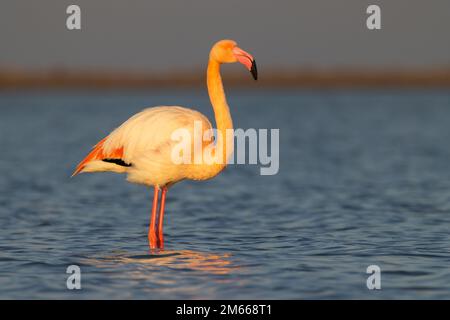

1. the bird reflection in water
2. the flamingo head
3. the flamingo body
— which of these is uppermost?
the flamingo head

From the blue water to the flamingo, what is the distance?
34.8 inches

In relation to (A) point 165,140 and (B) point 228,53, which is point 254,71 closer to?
(B) point 228,53

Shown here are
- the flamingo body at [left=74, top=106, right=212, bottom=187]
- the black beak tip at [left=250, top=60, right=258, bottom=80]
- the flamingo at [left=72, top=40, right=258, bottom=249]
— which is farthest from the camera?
the flamingo body at [left=74, top=106, right=212, bottom=187]

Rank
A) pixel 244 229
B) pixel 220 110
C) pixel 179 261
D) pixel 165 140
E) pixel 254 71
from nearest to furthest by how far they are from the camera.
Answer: pixel 179 261 < pixel 254 71 < pixel 220 110 < pixel 165 140 < pixel 244 229

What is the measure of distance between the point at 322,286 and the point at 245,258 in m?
1.54

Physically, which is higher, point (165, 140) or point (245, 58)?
point (245, 58)

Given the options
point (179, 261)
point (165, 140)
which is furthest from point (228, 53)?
point (179, 261)

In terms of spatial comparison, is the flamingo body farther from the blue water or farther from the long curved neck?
the blue water

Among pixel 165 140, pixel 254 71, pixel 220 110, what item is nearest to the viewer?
pixel 254 71

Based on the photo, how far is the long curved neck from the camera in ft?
31.5

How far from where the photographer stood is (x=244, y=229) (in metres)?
11.8

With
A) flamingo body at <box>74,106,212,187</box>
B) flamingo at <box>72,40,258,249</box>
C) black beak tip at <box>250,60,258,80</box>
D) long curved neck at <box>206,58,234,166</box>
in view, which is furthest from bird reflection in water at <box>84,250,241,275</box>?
black beak tip at <box>250,60,258,80</box>

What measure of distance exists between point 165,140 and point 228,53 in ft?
4.02

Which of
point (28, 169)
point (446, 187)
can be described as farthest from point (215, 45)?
point (28, 169)
